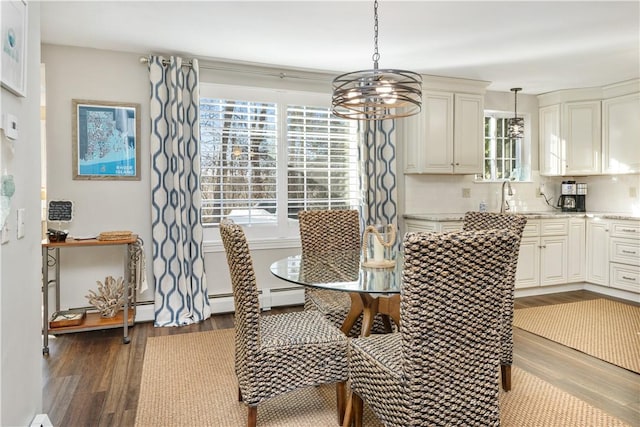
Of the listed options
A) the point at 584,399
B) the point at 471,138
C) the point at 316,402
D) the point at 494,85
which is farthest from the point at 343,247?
the point at 494,85

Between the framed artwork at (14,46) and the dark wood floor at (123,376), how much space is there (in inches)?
65.1

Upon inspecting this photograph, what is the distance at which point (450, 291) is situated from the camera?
153cm

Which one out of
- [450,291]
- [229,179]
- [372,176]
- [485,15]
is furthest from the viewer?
[372,176]

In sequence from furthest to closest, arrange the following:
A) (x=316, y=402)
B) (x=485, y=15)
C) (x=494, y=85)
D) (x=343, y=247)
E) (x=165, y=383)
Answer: (x=494, y=85) → (x=343, y=247) → (x=485, y=15) → (x=165, y=383) → (x=316, y=402)

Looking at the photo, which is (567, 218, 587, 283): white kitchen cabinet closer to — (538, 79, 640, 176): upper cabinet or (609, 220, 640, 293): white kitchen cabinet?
(609, 220, 640, 293): white kitchen cabinet

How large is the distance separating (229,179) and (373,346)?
2.70 meters

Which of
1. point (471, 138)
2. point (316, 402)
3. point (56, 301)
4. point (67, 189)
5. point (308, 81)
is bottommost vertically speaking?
point (316, 402)

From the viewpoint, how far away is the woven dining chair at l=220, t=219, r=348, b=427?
1963mm

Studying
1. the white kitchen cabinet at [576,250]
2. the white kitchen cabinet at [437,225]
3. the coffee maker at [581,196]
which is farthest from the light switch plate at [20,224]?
the coffee maker at [581,196]

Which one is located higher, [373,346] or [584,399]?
[373,346]

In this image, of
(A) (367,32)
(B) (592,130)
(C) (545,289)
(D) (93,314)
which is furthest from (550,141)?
(D) (93,314)

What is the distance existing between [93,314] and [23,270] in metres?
2.01

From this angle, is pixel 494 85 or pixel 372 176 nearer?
pixel 372 176

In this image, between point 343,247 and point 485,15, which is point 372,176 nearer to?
point 343,247
